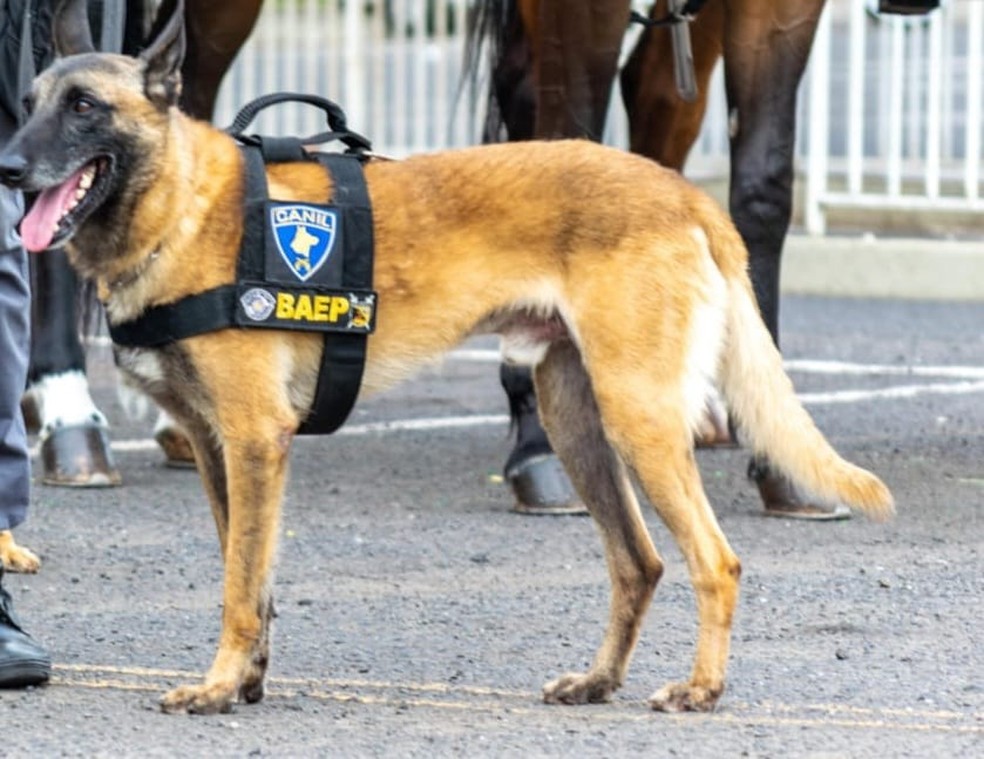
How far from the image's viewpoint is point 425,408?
8938 mm

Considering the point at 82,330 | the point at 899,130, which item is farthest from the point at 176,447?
the point at 899,130

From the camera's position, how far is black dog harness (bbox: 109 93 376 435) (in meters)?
4.64

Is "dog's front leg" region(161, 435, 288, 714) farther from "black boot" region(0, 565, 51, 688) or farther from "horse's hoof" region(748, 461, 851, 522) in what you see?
"horse's hoof" region(748, 461, 851, 522)

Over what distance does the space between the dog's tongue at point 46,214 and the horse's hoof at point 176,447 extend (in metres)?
3.05

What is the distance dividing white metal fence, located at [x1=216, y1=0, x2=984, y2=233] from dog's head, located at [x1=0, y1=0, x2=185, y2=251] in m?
7.14

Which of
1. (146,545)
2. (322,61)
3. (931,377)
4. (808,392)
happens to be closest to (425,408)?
(808,392)

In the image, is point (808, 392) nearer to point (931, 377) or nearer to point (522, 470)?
point (931, 377)

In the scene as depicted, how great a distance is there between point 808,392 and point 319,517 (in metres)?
2.90

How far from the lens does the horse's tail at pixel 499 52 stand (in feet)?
26.3

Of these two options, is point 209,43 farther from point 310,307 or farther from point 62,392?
point 310,307

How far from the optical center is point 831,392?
9.10 meters

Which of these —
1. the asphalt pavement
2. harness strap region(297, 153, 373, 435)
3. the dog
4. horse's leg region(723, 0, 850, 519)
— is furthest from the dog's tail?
horse's leg region(723, 0, 850, 519)

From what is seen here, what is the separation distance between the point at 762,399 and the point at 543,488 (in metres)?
1.89

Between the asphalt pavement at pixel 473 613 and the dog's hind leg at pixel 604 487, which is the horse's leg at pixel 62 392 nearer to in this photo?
the asphalt pavement at pixel 473 613
